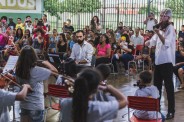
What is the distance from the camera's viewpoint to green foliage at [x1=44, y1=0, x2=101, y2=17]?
21312mm

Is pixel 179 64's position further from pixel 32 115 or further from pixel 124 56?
pixel 32 115

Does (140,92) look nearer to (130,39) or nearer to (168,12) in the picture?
(168,12)

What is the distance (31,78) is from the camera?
465cm

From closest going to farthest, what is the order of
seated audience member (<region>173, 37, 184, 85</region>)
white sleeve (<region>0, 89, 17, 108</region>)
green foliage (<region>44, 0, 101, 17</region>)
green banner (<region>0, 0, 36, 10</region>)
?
white sleeve (<region>0, 89, 17, 108</region>) < seated audience member (<region>173, 37, 184, 85</region>) < green banner (<region>0, 0, 36, 10</region>) < green foliage (<region>44, 0, 101, 17</region>)

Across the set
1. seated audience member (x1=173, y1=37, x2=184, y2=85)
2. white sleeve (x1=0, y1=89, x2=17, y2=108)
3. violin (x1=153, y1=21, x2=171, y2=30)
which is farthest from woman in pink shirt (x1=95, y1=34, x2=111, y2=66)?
white sleeve (x1=0, y1=89, x2=17, y2=108)

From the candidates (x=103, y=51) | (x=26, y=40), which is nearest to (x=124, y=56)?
(x=103, y=51)

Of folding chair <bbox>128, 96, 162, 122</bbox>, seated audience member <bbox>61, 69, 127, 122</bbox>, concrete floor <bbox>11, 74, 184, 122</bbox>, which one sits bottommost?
concrete floor <bbox>11, 74, 184, 122</bbox>

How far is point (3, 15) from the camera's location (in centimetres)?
2086

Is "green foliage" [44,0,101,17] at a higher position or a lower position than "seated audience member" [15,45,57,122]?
higher

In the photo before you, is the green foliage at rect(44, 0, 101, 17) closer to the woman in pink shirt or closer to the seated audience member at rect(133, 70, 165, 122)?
the woman in pink shirt

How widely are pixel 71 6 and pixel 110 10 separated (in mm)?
2709

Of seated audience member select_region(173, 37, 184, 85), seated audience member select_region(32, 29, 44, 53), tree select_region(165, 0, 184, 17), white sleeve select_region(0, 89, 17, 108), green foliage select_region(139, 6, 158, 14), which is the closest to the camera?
white sleeve select_region(0, 89, 17, 108)

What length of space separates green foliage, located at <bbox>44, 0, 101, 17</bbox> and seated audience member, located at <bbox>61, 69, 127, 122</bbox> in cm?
1849

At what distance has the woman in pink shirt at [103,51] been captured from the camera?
11.9m
